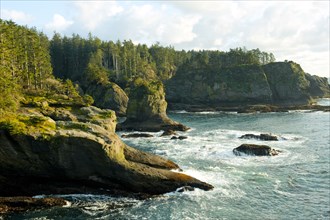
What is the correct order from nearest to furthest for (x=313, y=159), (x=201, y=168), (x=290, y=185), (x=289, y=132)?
1. (x=290, y=185)
2. (x=201, y=168)
3. (x=313, y=159)
4. (x=289, y=132)

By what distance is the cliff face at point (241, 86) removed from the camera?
127 m

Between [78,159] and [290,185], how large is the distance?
23087 mm

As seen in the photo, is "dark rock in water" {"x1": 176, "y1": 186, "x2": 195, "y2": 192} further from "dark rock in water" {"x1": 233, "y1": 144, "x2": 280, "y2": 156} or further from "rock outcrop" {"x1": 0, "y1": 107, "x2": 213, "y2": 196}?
"dark rock in water" {"x1": 233, "y1": 144, "x2": 280, "y2": 156}

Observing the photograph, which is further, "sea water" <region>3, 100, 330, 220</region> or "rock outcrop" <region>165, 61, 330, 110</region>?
"rock outcrop" <region>165, 61, 330, 110</region>

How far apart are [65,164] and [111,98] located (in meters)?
78.9

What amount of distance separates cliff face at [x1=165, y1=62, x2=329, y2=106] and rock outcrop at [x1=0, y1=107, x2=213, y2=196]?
97864mm

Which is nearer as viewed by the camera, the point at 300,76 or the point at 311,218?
the point at 311,218

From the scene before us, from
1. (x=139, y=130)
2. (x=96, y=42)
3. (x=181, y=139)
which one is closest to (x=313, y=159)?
(x=181, y=139)

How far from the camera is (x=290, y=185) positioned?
35.9m

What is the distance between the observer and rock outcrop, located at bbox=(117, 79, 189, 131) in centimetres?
7794

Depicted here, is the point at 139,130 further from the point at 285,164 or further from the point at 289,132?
the point at 285,164

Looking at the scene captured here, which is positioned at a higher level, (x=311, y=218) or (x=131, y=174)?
(x=131, y=174)

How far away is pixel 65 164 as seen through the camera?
31875mm

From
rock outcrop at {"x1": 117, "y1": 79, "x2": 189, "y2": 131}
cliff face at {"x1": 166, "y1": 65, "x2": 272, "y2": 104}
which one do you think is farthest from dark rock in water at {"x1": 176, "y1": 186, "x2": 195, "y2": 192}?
cliff face at {"x1": 166, "y1": 65, "x2": 272, "y2": 104}
